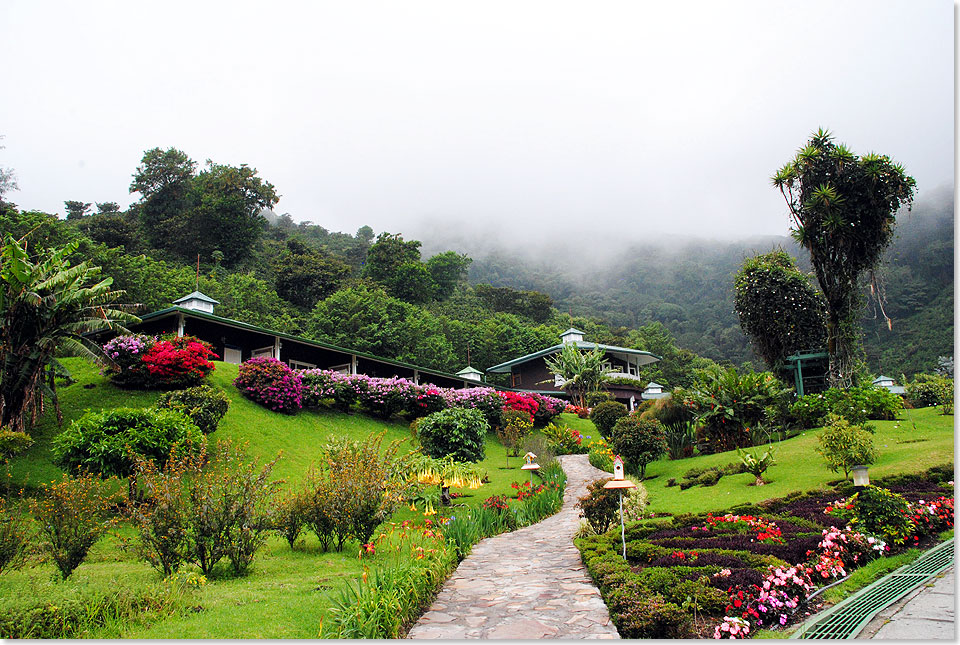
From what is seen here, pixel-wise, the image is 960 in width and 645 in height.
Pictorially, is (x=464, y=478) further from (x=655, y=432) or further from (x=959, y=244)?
(x=959, y=244)

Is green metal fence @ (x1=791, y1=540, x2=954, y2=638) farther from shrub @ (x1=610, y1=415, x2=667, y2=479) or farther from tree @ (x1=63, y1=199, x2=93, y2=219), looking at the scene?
→ tree @ (x1=63, y1=199, x2=93, y2=219)

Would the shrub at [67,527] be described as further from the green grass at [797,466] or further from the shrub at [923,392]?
the shrub at [923,392]

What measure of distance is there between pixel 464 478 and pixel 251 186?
45.0 m

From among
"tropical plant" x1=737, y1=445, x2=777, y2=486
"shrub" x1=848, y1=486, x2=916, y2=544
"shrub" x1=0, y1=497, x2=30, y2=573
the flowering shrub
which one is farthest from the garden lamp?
"shrub" x1=0, y1=497, x2=30, y2=573

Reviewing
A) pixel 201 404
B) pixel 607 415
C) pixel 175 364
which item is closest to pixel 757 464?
pixel 607 415

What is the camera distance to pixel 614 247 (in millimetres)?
136000

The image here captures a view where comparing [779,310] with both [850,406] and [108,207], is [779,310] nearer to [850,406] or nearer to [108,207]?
[850,406]

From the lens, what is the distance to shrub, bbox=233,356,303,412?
18750mm

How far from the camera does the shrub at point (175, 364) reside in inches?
655

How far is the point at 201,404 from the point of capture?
47.9 feet

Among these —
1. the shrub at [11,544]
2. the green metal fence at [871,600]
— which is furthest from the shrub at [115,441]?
the green metal fence at [871,600]

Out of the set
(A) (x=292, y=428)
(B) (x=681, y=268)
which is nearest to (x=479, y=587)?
(A) (x=292, y=428)

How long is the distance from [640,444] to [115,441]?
11.9m

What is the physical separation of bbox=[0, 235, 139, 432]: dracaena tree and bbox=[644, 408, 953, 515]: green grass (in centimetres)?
1263
